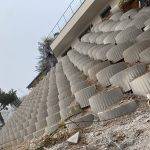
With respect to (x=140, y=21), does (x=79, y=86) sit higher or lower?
lower

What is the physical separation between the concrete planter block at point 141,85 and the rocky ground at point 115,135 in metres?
0.16

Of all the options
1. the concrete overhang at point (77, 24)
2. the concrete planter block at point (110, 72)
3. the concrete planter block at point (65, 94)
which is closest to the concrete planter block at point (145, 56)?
the concrete planter block at point (110, 72)

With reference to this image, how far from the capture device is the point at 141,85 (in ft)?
28.2

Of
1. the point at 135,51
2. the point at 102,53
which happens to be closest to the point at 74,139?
the point at 135,51

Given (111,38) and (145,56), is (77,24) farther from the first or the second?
(145,56)

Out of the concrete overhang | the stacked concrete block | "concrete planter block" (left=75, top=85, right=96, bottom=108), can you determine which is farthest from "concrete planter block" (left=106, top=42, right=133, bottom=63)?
the concrete overhang

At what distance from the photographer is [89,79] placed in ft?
44.9

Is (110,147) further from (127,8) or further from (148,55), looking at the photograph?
(127,8)

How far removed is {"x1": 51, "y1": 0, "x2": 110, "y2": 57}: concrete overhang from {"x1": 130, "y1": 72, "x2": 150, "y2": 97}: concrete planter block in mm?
17718

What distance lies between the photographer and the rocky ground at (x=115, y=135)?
656 centimetres

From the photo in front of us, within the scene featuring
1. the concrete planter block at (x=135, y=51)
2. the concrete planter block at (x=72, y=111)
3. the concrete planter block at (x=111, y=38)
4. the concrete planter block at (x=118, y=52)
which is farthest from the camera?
the concrete planter block at (x=111, y=38)

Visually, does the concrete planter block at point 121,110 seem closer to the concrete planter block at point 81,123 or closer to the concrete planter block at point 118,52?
the concrete planter block at point 81,123

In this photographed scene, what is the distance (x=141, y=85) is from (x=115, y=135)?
1750 millimetres

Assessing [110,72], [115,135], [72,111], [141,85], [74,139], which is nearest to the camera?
[115,135]
